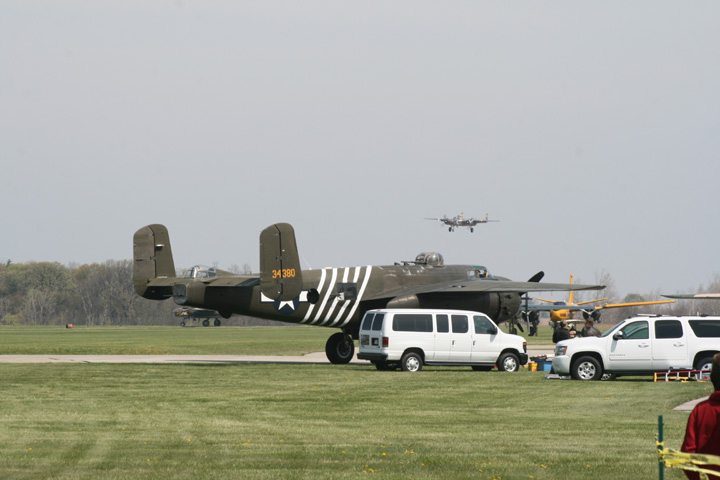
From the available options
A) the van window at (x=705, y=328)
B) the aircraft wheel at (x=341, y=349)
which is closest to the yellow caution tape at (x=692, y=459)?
the van window at (x=705, y=328)

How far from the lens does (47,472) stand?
11.3m

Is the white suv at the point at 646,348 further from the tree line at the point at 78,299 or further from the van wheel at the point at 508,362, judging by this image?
the tree line at the point at 78,299

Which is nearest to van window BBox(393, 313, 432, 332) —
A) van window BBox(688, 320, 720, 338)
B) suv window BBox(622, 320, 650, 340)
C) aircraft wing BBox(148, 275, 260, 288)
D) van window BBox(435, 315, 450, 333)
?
van window BBox(435, 315, 450, 333)

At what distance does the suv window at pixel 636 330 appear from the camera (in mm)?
25234

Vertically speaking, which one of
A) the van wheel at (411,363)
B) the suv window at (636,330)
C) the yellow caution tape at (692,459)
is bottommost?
the van wheel at (411,363)

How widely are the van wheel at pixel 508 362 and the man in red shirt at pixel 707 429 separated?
22417mm

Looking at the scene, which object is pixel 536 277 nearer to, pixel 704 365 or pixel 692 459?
pixel 704 365

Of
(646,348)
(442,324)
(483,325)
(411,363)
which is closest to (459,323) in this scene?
(442,324)

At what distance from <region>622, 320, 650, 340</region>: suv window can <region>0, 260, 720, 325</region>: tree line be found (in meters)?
131

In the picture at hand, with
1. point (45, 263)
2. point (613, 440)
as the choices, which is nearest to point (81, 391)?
point (613, 440)

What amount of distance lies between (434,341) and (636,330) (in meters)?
6.23

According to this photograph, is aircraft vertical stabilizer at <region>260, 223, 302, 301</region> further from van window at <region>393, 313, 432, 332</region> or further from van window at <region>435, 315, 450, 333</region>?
van window at <region>435, 315, 450, 333</region>

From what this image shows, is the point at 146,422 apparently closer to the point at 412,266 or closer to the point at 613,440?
the point at 613,440

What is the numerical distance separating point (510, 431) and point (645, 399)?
249 inches
